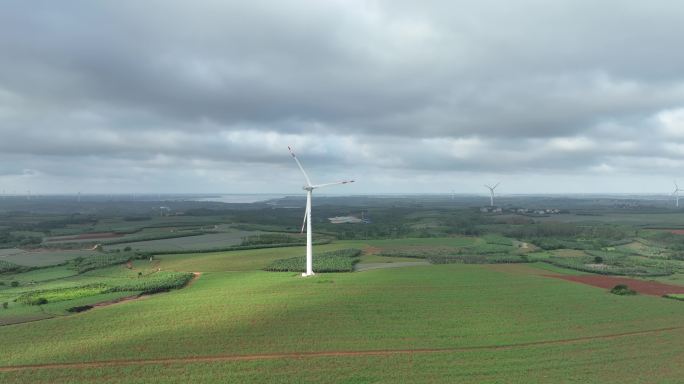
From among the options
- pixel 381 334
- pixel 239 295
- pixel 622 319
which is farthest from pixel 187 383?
pixel 622 319

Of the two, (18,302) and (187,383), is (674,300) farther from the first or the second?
(18,302)

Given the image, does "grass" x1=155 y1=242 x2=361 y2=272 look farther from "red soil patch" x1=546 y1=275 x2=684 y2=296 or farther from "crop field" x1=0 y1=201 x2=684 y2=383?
"red soil patch" x1=546 y1=275 x2=684 y2=296

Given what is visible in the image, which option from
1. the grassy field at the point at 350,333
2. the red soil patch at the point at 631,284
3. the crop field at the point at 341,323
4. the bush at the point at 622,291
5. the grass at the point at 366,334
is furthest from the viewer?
the red soil patch at the point at 631,284

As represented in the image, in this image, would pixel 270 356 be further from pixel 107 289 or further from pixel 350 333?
pixel 107 289

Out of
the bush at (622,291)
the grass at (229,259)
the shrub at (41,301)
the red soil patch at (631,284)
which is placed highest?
the shrub at (41,301)

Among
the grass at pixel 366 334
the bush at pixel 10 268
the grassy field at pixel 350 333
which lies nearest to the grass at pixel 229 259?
the grassy field at pixel 350 333

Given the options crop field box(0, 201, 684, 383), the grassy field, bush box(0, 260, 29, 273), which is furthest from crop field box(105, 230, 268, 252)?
the grassy field

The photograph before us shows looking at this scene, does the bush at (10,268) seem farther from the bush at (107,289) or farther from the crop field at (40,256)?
the bush at (107,289)
